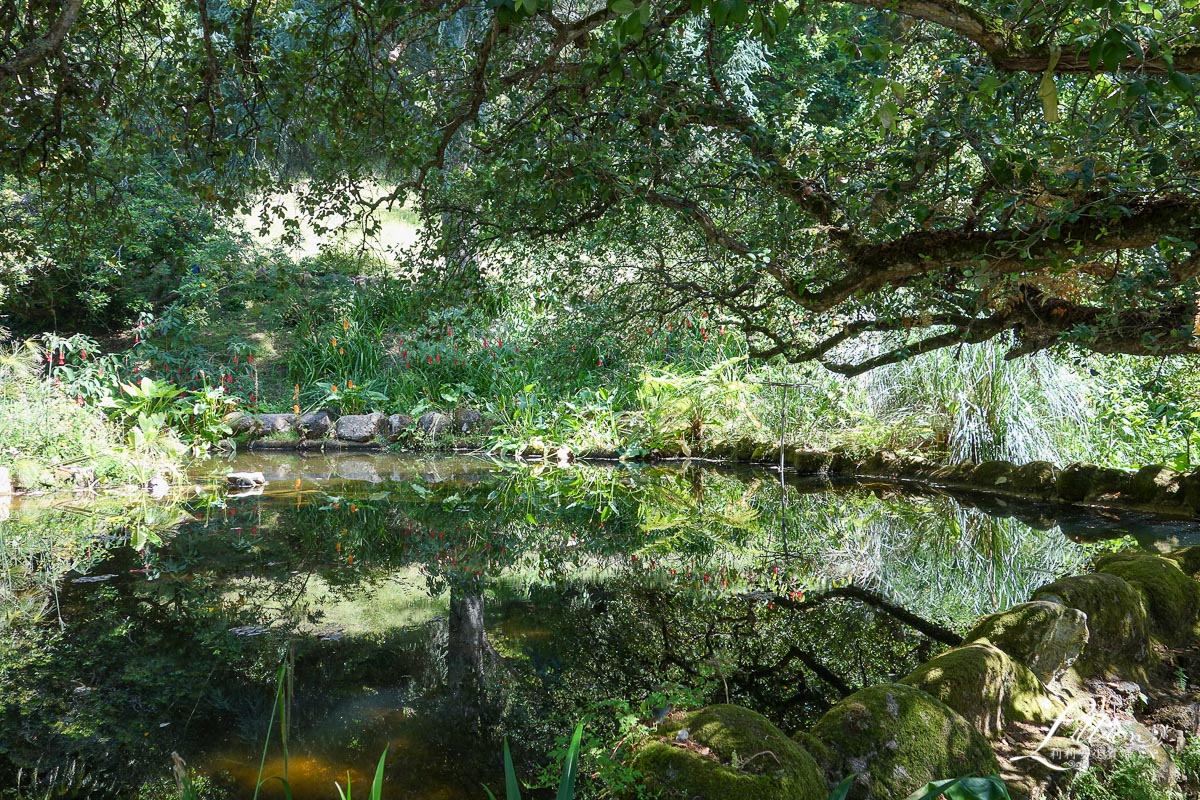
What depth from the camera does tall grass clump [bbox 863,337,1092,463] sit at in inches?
307

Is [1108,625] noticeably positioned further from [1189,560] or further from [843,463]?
[843,463]

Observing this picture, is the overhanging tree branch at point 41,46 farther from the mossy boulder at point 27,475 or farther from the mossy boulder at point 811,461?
the mossy boulder at point 811,461

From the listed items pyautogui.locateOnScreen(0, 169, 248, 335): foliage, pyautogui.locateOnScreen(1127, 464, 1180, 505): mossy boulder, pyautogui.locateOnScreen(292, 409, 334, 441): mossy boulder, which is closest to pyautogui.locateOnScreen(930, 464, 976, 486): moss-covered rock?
pyautogui.locateOnScreen(1127, 464, 1180, 505): mossy boulder

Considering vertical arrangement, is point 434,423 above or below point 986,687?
above

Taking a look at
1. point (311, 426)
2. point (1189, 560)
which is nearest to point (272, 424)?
point (311, 426)

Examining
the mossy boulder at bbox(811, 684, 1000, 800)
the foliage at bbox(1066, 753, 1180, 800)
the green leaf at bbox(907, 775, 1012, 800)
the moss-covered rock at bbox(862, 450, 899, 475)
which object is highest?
the moss-covered rock at bbox(862, 450, 899, 475)

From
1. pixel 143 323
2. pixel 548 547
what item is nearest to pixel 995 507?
pixel 548 547

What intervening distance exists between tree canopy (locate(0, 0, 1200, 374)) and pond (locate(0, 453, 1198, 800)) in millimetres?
1411

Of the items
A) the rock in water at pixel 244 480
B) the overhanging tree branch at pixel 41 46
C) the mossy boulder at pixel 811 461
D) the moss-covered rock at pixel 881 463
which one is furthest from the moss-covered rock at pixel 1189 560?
the rock in water at pixel 244 480

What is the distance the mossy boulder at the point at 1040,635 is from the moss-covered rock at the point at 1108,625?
0.14 m

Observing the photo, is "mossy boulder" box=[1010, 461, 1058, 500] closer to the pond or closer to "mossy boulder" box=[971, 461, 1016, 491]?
"mossy boulder" box=[971, 461, 1016, 491]

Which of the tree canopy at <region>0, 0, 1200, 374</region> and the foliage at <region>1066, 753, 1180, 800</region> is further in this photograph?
the tree canopy at <region>0, 0, 1200, 374</region>

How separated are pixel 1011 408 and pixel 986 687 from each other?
19.4 feet

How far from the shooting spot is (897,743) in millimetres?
2203
